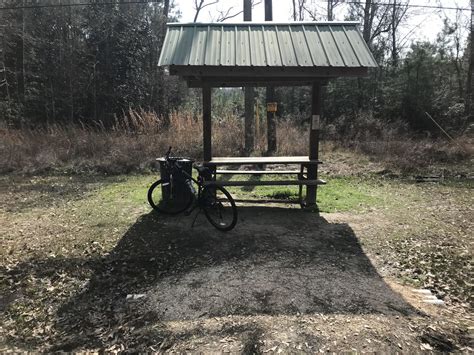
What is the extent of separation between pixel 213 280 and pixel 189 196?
2.14 metres

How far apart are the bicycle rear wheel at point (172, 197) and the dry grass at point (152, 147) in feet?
12.1

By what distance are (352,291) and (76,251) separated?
319cm

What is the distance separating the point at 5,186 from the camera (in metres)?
7.74

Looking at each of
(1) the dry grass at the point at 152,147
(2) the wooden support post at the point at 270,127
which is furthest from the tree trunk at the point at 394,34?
(2) the wooden support post at the point at 270,127

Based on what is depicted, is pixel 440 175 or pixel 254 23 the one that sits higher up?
pixel 254 23

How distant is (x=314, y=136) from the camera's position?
581cm

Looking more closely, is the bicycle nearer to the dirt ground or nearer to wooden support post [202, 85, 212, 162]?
the dirt ground

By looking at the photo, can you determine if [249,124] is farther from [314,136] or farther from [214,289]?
[214,289]

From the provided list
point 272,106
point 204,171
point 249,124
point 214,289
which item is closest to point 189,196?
point 204,171

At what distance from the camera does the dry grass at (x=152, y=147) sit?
9.31 meters

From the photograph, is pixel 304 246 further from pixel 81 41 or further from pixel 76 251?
pixel 81 41

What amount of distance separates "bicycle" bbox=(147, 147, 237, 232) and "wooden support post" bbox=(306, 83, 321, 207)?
142 centimetres

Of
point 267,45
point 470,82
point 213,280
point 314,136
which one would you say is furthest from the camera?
point 470,82

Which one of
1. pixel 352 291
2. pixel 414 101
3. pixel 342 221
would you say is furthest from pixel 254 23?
pixel 414 101
